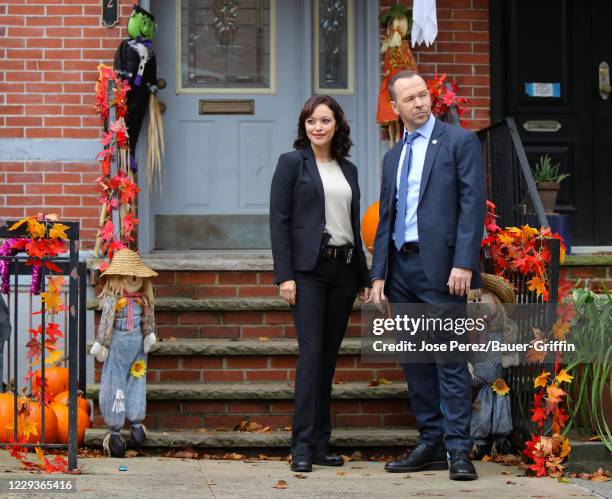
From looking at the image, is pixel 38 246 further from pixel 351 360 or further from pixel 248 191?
pixel 248 191

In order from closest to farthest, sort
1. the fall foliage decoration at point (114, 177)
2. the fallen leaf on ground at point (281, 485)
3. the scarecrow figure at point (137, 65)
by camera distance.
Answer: the fallen leaf on ground at point (281, 485) → the fall foliage decoration at point (114, 177) → the scarecrow figure at point (137, 65)

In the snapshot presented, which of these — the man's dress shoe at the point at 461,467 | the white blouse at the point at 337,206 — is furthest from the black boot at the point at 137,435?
the man's dress shoe at the point at 461,467

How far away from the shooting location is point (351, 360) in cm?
618

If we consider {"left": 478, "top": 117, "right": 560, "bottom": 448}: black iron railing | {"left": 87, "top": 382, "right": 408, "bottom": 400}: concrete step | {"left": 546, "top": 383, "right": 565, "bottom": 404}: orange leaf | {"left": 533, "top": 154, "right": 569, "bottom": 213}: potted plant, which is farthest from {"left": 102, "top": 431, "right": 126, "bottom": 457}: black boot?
{"left": 533, "top": 154, "right": 569, "bottom": 213}: potted plant

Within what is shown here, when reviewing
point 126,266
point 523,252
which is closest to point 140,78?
point 126,266

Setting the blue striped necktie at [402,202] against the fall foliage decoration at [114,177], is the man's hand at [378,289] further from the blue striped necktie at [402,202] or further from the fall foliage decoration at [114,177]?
→ the fall foliage decoration at [114,177]

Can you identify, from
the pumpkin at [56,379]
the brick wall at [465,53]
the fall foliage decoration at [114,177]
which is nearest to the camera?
the fall foliage decoration at [114,177]

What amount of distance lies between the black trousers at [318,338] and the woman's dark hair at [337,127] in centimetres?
57

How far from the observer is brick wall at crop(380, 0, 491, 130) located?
24.9 feet

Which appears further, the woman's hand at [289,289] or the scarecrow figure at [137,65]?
the scarecrow figure at [137,65]

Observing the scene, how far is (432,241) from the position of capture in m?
4.87

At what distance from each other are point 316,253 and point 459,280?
0.71 m

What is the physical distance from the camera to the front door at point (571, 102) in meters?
7.91

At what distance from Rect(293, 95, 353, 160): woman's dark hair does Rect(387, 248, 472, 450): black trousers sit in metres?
0.60
